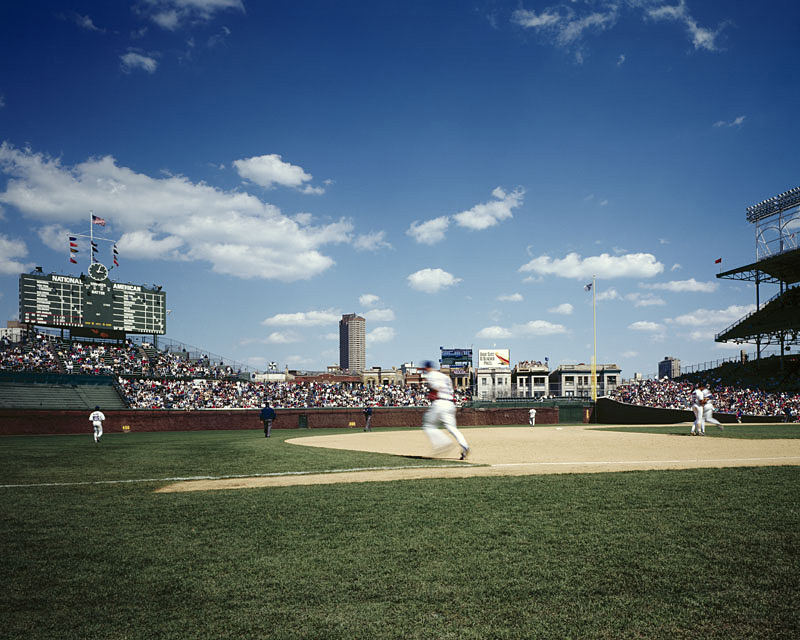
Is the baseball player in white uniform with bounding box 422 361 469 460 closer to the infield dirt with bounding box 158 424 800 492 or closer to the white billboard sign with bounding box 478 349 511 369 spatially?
the infield dirt with bounding box 158 424 800 492

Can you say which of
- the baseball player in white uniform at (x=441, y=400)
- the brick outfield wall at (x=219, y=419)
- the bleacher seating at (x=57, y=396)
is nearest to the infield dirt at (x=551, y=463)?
the baseball player in white uniform at (x=441, y=400)

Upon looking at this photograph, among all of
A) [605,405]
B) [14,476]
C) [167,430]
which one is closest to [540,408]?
[605,405]

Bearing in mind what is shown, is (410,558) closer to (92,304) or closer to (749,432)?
(749,432)

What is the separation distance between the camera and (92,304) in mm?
45875

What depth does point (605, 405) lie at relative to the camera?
4544cm

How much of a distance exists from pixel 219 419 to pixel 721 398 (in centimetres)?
3805

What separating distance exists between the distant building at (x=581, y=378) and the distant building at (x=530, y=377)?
3.01 m

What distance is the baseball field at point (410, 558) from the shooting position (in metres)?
3.23

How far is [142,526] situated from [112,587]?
1.96m

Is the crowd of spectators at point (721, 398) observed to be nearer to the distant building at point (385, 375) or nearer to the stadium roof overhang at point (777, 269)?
the stadium roof overhang at point (777, 269)


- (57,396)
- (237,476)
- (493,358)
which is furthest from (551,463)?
(493,358)

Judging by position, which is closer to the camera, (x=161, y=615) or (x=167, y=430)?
(x=161, y=615)

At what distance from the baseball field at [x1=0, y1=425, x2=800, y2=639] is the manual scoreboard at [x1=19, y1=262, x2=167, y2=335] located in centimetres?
4191

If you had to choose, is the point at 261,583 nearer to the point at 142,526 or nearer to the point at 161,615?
the point at 161,615
